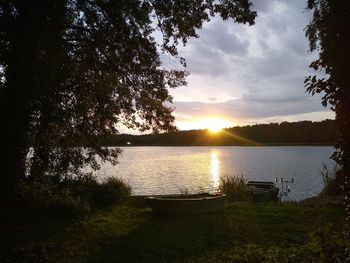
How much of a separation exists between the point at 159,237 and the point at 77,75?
4726mm

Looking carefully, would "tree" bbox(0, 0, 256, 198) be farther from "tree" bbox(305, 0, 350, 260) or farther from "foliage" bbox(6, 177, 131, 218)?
"tree" bbox(305, 0, 350, 260)

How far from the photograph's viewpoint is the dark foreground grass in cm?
862

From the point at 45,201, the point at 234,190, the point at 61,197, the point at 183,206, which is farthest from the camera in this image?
the point at 234,190

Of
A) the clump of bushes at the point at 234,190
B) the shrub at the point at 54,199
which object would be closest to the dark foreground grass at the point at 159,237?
the shrub at the point at 54,199

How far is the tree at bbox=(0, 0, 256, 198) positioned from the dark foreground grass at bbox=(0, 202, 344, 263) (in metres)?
2.17

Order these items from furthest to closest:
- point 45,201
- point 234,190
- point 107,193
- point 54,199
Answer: point 234,190
point 107,193
point 54,199
point 45,201

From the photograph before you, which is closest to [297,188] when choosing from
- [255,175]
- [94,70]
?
[255,175]

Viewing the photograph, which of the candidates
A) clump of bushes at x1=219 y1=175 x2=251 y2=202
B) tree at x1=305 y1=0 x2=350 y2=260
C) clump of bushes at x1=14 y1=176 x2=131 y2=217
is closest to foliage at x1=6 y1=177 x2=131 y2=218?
clump of bushes at x1=14 y1=176 x2=131 y2=217

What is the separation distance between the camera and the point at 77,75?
11.6 m

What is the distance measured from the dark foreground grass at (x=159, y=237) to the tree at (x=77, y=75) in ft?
7.12

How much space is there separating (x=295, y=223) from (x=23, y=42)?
28.9 feet

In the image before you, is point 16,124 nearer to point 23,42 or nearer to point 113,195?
point 23,42

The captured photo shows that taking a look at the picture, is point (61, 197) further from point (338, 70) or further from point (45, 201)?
point (338, 70)

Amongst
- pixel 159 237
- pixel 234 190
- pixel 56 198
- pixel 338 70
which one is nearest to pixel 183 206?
pixel 159 237
